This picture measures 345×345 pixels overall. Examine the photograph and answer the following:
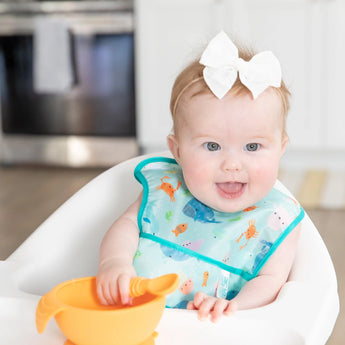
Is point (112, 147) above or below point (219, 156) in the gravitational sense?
below

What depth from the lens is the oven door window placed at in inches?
116

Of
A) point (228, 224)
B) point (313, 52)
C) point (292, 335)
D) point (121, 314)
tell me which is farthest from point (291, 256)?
point (313, 52)

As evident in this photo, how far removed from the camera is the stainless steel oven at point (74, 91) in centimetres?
291

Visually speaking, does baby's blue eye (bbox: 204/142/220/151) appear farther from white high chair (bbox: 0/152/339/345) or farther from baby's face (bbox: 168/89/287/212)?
white high chair (bbox: 0/152/339/345)

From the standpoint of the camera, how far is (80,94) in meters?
3.00

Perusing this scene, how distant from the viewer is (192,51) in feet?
8.90

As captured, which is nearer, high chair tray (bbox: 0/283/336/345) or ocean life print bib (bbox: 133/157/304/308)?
high chair tray (bbox: 0/283/336/345)

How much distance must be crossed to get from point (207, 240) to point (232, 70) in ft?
0.84

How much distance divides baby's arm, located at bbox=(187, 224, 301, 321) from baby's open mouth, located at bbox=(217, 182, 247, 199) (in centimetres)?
10

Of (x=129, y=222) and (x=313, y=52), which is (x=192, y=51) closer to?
(x=313, y=52)

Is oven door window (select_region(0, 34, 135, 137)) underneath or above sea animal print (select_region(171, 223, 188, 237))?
underneath

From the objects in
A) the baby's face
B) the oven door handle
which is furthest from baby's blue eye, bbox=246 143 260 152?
the oven door handle

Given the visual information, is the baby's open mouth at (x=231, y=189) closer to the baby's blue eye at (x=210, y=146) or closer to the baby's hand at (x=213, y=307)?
the baby's blue eye at (x=210, y=146)

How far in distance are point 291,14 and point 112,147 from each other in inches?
39.9
